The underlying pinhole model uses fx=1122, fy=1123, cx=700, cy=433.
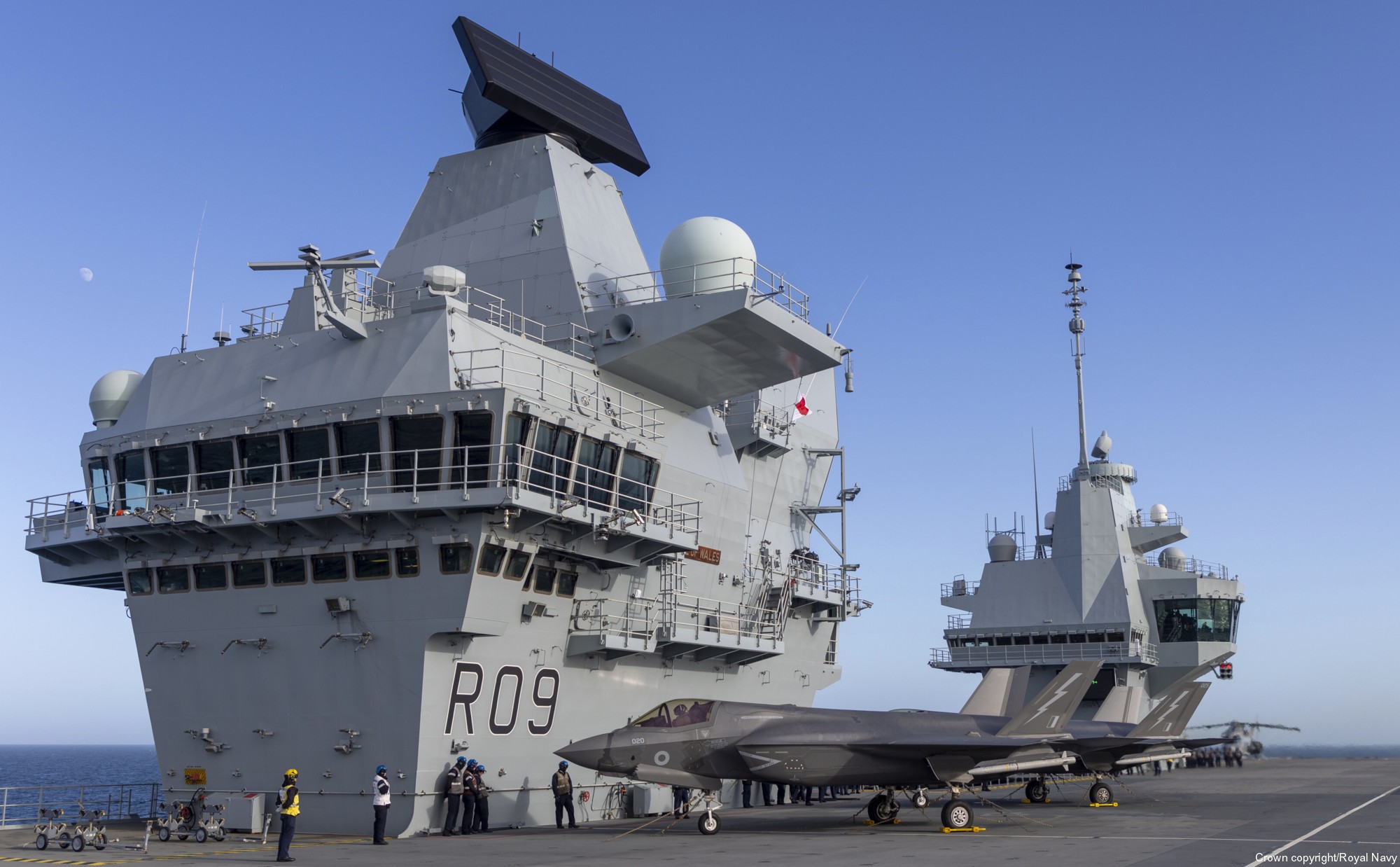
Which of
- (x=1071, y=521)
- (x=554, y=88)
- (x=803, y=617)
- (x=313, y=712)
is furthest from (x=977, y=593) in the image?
(x=313, y=712)

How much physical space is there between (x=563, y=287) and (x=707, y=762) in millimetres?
12208

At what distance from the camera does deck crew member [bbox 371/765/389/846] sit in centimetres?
2061

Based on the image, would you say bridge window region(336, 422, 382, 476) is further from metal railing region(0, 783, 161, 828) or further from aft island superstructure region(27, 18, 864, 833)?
metal railing region(0, 783, 161, 828)

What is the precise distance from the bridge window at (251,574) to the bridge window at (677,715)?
8.44 metres

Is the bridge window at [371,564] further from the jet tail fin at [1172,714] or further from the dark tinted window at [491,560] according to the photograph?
the jet tail fin at [1172,714]

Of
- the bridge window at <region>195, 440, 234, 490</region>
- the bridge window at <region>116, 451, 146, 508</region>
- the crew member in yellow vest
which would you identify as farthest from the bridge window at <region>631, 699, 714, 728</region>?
the bridge window at <region>116, 451, 146, 508</region>

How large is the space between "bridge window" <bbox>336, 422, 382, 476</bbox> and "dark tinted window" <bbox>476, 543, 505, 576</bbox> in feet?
9.04

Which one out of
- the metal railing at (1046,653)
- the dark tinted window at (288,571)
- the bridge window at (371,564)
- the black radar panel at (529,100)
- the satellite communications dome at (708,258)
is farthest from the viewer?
the metal railing at (1046,653)

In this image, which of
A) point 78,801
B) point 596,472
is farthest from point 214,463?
point 596,472

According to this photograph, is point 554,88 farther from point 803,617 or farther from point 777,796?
point 777,796

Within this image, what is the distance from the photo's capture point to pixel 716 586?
3091cm

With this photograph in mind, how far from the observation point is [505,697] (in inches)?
940

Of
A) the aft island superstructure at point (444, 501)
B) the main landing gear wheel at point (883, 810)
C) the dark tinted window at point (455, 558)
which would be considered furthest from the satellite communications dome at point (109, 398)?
the main landing gear wheel at point (883, 810)

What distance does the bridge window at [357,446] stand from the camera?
895 inches
